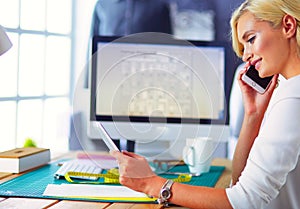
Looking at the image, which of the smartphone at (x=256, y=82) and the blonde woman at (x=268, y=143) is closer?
the blonde woman at (x=268, y=143)

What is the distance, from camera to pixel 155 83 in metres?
2.15

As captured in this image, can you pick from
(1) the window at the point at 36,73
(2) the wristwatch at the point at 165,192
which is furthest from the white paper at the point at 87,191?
(1) the window at the point at 36,73

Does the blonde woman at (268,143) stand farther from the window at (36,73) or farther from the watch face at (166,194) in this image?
the window at (36,73)

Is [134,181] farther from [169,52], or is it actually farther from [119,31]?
[119,31]

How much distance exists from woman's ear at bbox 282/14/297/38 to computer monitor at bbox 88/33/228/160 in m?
0.77

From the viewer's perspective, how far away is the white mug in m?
1.95

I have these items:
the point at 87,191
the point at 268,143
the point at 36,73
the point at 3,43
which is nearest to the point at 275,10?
the point at 268,143

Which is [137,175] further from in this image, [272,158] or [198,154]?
[198,154]

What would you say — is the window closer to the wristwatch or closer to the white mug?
the white mug

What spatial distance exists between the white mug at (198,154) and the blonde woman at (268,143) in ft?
1.65

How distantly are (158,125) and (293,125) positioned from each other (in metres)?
0.93

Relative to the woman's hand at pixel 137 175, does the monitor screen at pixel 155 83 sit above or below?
above

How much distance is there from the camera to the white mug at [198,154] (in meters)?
1.95

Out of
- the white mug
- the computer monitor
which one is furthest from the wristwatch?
the computer monitor
